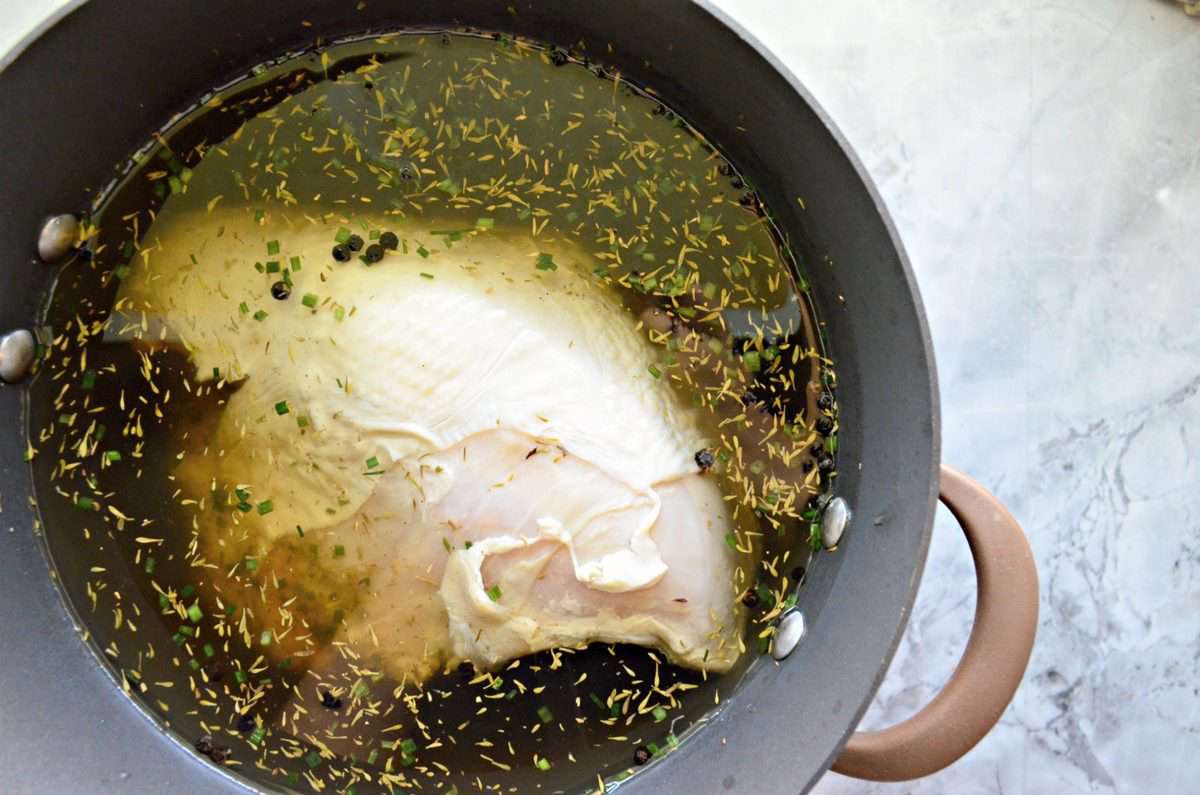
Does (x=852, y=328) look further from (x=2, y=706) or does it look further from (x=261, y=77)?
(x=2, y=706)

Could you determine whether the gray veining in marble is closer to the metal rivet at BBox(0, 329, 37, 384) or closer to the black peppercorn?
the black peppercorn

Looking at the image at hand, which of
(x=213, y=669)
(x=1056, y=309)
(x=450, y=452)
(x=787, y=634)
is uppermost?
(x=1056, y=309)

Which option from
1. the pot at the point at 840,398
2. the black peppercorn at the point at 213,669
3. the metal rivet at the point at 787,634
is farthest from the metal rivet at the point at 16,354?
the metal rivet at the point at 787,634

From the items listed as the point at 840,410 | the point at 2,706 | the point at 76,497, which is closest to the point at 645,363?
the point at 840,410

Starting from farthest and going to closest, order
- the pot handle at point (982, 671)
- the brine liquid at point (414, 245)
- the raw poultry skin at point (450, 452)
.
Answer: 1. the brine liquid at point (414, 245)
2. the raw poultry skin at point (450, 452)
3. the pot handle at point (982, 671)

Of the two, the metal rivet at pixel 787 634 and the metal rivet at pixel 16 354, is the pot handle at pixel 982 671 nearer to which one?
the metal rivet at pixel 787 634

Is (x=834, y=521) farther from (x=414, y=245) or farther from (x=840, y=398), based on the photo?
(x=414, y=245)

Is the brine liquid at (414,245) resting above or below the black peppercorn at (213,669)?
above

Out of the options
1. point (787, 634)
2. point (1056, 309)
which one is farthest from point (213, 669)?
point (1056, 309)
